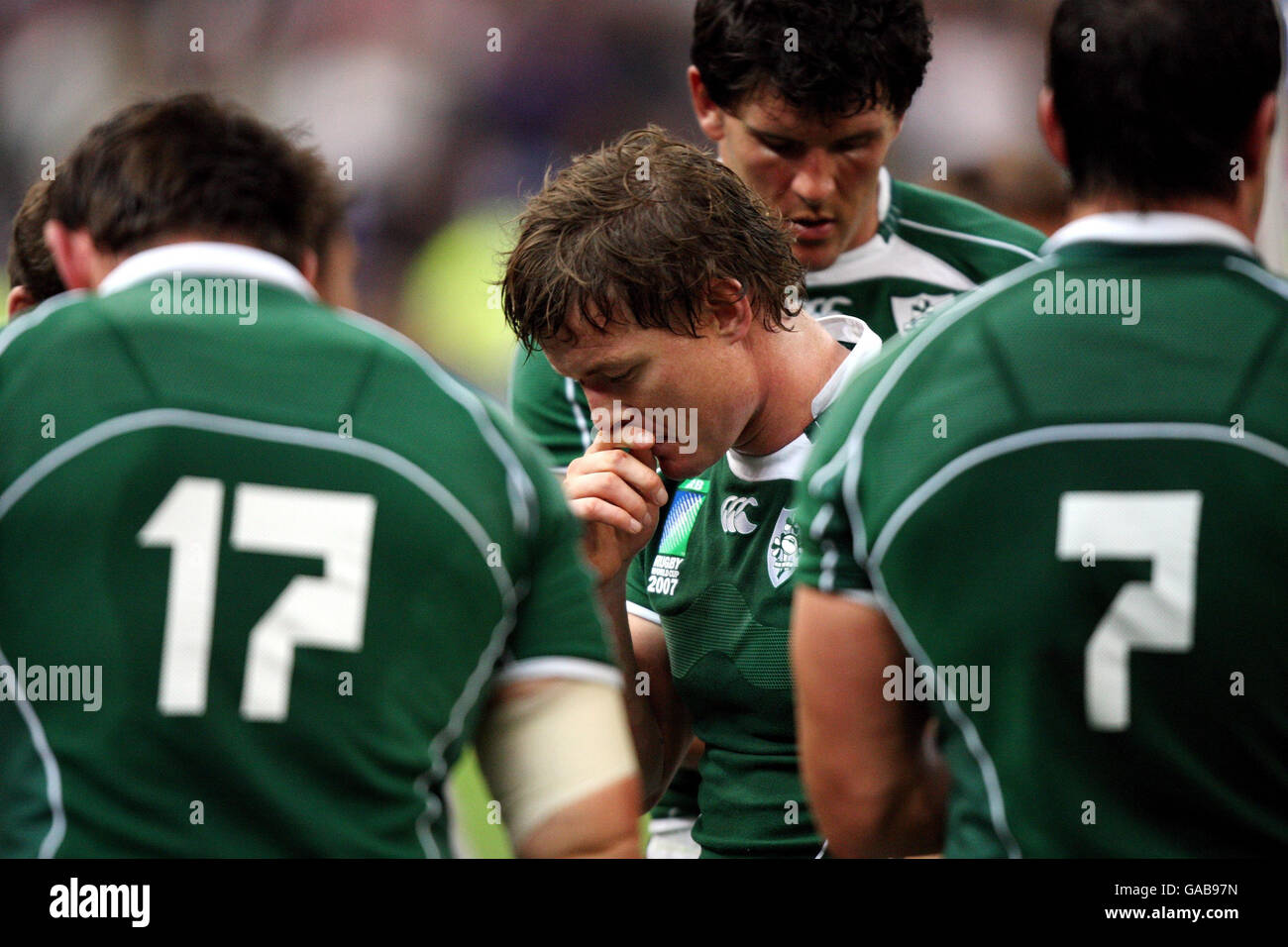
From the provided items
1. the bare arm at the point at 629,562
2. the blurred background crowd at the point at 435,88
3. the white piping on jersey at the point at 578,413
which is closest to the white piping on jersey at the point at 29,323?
the bare arm at the point at 629,562

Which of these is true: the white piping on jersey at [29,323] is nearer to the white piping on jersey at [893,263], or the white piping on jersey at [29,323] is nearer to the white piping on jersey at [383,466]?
the white piping on jersey at [383,466]

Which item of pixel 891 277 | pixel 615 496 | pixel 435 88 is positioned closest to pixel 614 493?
pixel 615 496

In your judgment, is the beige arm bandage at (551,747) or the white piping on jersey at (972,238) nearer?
the beige arm bandage at (551,747)

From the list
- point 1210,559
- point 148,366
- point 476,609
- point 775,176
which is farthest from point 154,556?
point 775,176

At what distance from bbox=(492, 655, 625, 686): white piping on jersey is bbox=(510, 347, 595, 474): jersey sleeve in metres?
1.00

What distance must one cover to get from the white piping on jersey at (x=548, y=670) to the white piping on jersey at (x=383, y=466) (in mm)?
30

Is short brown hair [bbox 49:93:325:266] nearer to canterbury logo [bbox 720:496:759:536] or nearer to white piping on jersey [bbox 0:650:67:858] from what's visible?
white piping on jersey [bbox 0:650:67:858]

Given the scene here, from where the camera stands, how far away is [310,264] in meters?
1.52

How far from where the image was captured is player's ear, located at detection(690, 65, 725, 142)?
2662mm

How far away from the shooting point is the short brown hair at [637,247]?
195cm

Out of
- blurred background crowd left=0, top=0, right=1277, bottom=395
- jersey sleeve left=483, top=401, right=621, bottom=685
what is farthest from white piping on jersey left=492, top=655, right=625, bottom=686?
blurred background crowd left=0, top=0, right=1277, bottom=395

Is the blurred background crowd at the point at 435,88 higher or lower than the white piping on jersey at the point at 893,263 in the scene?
higher
